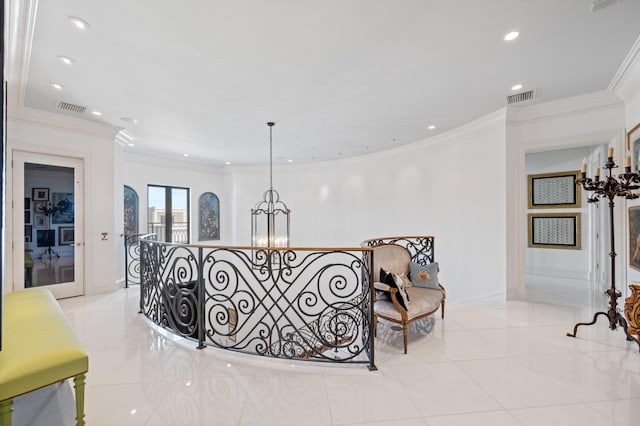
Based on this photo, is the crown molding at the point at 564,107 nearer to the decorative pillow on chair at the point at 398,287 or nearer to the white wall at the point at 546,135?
the white wall at the point at 546,135

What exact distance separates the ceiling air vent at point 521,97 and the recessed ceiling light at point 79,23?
16.4 ft

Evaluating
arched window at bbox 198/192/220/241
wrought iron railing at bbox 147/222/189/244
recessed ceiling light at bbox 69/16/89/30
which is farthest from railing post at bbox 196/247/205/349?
arched window at bbox 198/192/220/241

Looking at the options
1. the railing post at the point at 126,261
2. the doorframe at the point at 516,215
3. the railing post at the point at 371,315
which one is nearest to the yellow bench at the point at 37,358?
the railing post at the point at 371,315

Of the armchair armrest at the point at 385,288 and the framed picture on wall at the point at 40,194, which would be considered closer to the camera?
the armchair armrest at the point at 385,288

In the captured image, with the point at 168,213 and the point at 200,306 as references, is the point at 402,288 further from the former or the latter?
the point at 168,213

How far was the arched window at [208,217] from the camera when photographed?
8.63 metres

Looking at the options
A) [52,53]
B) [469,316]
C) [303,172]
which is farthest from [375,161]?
[52,53]

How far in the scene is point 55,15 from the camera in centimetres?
236

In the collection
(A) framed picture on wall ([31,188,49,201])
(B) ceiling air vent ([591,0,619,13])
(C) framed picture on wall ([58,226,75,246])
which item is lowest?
(C) framed picture on wall ([58,226,75,246])

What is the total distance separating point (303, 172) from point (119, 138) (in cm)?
468

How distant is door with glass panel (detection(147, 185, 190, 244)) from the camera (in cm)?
759

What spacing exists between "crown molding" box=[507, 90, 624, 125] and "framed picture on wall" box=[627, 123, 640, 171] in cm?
56

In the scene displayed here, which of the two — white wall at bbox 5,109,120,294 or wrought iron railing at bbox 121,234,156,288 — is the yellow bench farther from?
wrought iron railing at bbox 121,234,156,288

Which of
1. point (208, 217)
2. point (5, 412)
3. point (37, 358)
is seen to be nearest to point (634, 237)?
point (37, 358)
